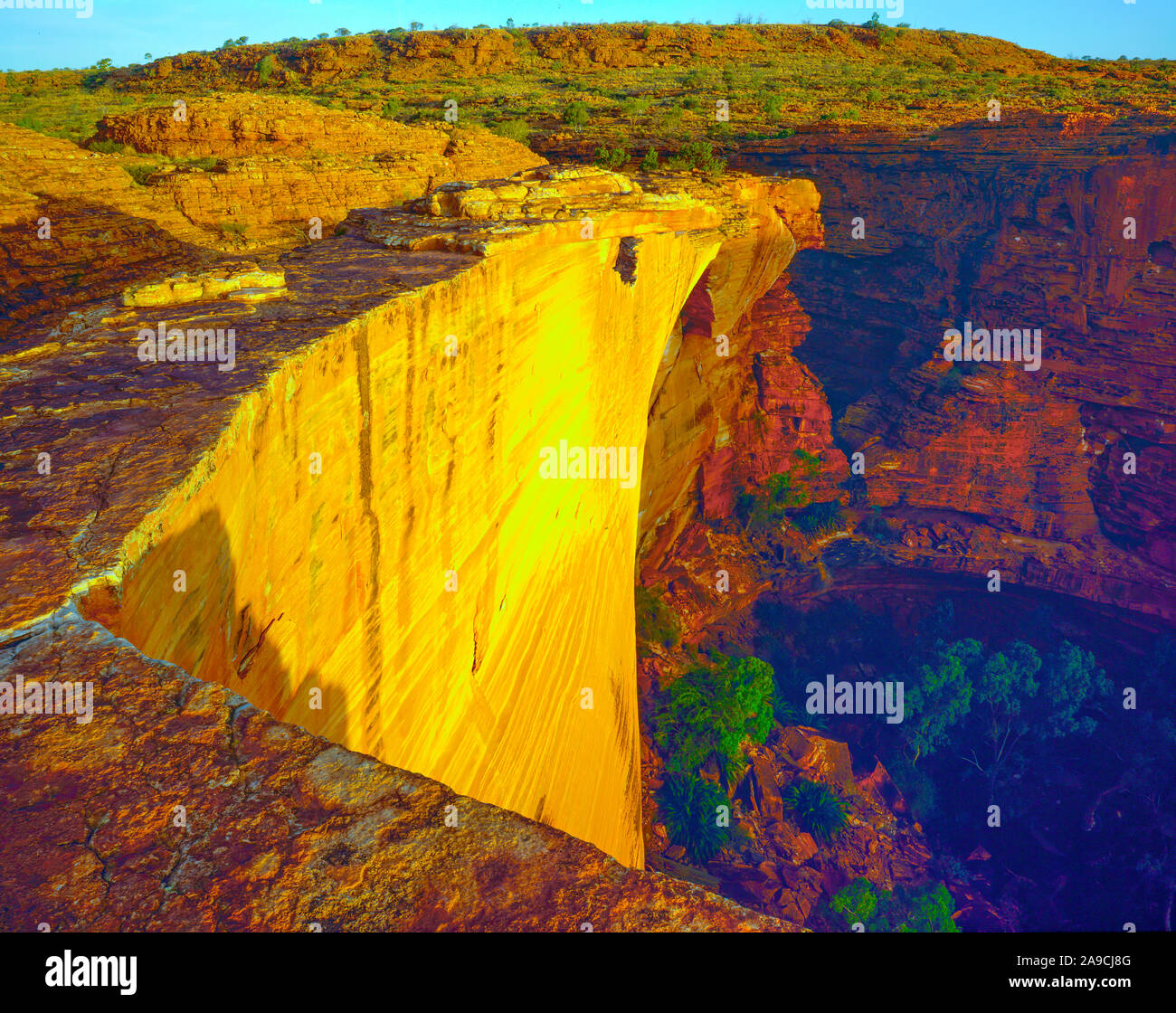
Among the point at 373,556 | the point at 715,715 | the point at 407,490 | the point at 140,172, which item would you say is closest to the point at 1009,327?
the point at 715,715

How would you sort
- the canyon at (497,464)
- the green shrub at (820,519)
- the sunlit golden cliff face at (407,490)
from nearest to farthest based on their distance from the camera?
1. the canyon at (497,464)
2. the sunlit golden cliff face at (407,490)
3. the green shrub at (820,519)

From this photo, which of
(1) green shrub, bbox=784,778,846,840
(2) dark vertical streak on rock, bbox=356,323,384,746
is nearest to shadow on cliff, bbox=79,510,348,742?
(2) dark vertical streak on rock, bbox=356,323,384,746

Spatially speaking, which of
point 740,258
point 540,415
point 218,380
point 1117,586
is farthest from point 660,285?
point 1117,586

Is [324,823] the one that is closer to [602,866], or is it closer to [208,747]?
[208,747]

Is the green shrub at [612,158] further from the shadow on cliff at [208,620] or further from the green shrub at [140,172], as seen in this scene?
the shadow on cliff at [208,620]

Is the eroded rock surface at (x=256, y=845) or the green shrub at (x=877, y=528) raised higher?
the eroded rock surface at (x=256, y=845)

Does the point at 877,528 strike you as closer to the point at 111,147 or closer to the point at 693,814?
the point at 693,814

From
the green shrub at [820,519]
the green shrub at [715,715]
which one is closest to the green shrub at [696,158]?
the green shrub at [820,519]
